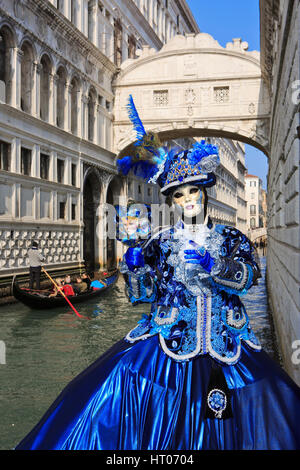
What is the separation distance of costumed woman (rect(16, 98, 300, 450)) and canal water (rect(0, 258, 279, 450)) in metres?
1.42

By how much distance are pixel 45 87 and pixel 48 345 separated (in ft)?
26.1

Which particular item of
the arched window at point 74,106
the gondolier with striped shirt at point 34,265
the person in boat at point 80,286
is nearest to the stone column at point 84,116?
the arched window at point 74,106

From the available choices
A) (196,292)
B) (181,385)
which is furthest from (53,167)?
(181,385)

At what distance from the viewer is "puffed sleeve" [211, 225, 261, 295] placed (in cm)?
226

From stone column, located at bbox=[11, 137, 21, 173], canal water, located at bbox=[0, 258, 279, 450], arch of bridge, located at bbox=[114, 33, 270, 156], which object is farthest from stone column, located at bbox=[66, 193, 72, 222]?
arch of bridge, located at bbox=[114, 33, 270, 156]

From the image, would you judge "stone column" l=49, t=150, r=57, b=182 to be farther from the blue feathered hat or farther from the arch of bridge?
the blue feathered hat

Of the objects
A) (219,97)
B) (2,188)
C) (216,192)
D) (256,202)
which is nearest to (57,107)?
(2,188)

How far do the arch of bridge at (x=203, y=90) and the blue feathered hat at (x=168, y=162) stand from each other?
12.8m

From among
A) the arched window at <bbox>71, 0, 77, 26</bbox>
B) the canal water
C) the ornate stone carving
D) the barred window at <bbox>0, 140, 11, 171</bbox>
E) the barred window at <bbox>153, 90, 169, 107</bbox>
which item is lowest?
the canal water

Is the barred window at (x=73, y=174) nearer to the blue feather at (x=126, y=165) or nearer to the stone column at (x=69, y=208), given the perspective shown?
the stone column at (x=69, y=208)

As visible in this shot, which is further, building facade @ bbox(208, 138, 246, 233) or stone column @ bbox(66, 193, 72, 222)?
building facade @ bbox(208, 138, 246, 233)

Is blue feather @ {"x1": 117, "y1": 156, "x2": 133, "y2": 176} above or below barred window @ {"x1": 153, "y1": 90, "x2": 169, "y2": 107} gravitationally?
below

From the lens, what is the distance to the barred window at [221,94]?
1523 centimetres

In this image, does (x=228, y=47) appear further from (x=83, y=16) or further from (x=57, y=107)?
(x=57, y=107)
